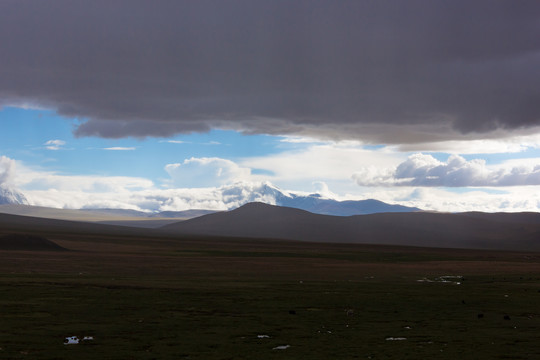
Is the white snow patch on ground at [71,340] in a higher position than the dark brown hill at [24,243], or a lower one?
lower

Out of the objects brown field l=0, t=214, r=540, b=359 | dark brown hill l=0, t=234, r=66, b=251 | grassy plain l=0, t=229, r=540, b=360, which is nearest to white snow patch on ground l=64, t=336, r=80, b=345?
brown field l=0, t=214, r=540, b=359

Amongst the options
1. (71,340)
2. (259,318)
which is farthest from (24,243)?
(71,340)

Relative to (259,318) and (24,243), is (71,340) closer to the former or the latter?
(259,318)

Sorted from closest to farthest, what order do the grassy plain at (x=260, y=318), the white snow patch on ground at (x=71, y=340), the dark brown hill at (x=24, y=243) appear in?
the grassy plain at (x=260, y=318) → the white snow patch on ground at (x=71, y=340) → the dark brown hill at (x=24, y=243)

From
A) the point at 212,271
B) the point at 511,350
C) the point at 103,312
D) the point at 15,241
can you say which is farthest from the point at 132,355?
the point at 15,241

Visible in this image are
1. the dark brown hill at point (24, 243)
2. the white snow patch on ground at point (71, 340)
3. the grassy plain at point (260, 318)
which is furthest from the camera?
the dark brown hill at point (24, 243)

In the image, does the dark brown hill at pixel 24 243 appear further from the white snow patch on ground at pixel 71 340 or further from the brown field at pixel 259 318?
the white snow patch on ground at pixel 71 340

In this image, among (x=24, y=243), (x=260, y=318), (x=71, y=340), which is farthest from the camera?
(x=24, y=243)

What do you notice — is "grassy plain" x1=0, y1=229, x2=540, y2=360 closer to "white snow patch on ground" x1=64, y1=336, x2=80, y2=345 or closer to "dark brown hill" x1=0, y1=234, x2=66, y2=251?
"white snow patch on ground" x1=64, y1=336, x2=80, y2=345

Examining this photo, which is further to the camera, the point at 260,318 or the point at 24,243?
the point at 24,243

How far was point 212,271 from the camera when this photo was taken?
79.1 meters

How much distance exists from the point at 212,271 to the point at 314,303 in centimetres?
3424

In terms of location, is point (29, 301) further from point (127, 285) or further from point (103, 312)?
Result: point (127, 285)

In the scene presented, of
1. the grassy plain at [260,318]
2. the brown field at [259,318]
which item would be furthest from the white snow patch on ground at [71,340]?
the grassy plain at [260,318]
